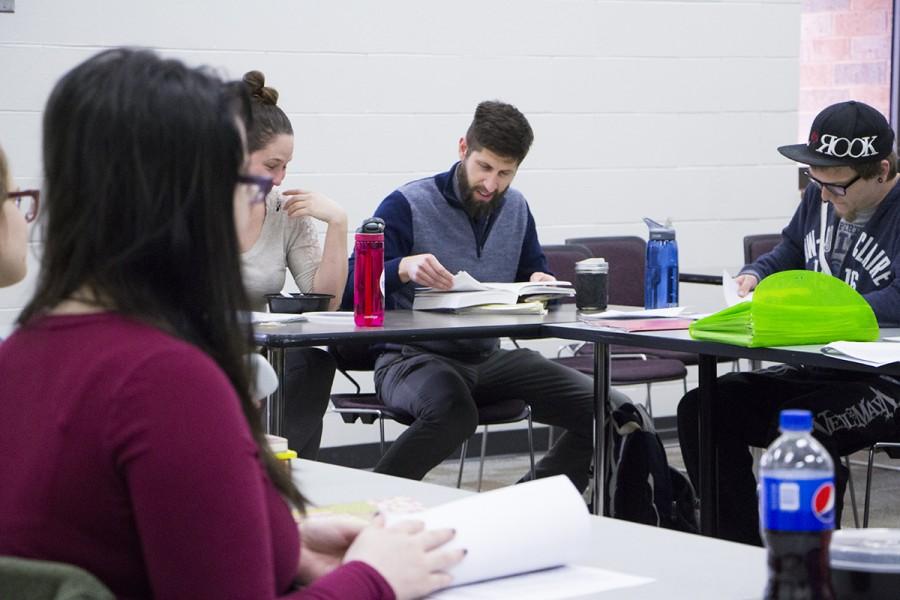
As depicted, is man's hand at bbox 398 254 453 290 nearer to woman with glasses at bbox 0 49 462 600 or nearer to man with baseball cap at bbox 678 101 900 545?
man with baseball cap at bbox 678 101 900 545

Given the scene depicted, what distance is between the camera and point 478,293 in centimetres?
313

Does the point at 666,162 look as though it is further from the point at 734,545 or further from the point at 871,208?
the point at 734,545

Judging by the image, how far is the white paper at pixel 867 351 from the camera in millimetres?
2281

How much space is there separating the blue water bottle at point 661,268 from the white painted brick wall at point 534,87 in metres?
1.45

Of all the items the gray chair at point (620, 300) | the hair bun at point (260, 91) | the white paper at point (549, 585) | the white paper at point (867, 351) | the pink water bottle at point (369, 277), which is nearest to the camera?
the white paper at point (549, 585)

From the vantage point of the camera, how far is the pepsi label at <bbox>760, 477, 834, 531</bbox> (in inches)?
38.9

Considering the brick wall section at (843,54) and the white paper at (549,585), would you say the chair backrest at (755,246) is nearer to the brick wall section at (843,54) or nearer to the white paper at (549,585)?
the brick wall section at (843,54)

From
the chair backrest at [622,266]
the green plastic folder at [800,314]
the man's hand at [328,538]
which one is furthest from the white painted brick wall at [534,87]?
the man's hand at [328,538]

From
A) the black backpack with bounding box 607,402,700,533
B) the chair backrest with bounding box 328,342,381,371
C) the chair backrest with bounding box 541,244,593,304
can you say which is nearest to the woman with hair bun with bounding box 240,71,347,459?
the chair backrest with bounding box 328,342,381,371

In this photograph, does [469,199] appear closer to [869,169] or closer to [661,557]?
[869,169]

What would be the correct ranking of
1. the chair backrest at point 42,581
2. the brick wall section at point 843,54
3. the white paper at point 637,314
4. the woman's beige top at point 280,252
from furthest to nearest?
the brick wall section at point 843,54
the woman's beige top at point 280,252
the white paper at point 637,314
the chair backrest at point 42,581

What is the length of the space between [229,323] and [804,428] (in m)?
0.45

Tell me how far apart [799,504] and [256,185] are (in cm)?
48

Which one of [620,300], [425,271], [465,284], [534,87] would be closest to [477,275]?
[465,284]
